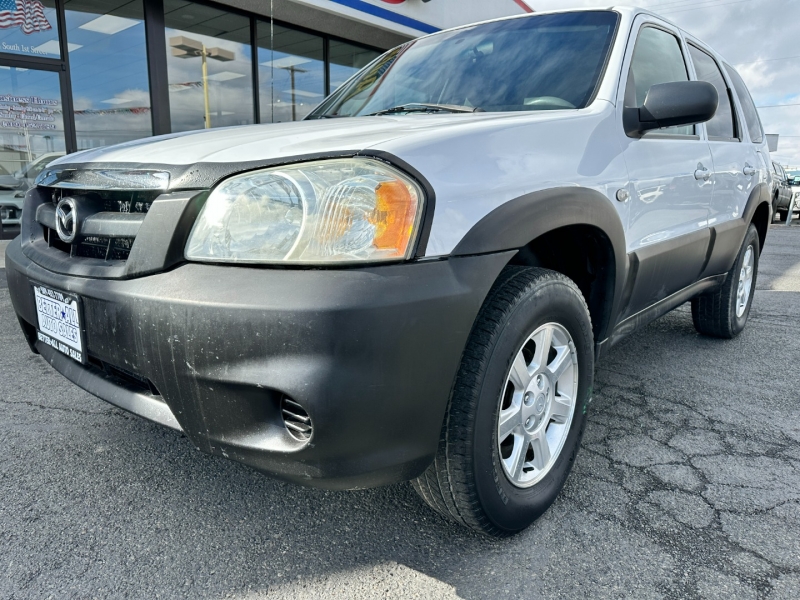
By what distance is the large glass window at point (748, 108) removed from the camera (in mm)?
3695

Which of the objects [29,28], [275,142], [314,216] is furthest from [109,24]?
[314,216]

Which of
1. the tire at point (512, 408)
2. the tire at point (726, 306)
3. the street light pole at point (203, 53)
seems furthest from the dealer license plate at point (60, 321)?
the street light pole at point (203, 53)

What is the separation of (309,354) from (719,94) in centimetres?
285

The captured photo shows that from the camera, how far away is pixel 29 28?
707 cm

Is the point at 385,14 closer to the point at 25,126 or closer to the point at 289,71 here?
the point at 289,71

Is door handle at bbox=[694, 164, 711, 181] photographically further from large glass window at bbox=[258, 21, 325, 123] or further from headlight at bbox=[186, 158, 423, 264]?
large glass window at bbox=[258, 21, 325, 123]

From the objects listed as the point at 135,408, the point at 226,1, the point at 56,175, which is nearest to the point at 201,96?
the point at 226,1

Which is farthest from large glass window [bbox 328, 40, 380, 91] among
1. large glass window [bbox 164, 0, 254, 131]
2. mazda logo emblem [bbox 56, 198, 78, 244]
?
mazda logo emblem [bbox 56, 198, 78, 244]

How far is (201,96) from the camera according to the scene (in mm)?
8641

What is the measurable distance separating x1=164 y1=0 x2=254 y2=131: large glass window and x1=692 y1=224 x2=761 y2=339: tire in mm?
7110

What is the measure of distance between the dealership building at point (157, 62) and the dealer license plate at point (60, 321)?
17.8ft

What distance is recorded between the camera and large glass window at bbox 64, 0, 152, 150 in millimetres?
7484

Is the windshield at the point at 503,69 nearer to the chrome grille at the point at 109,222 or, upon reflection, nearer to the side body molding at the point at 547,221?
the side body molding at the point at 547,221

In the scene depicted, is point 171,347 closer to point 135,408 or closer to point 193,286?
point 193,286
